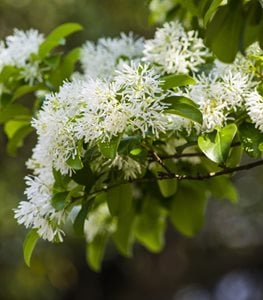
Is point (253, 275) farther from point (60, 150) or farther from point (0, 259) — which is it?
point (60, 150)

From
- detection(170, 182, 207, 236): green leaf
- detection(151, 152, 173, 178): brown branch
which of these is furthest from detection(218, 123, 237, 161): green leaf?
detection(170, 182, 207, 236): green leaf

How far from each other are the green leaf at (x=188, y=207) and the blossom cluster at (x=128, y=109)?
0.37 metres

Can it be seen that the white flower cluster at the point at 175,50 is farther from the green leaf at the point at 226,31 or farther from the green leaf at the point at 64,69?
the green leaf at the point at 64,69

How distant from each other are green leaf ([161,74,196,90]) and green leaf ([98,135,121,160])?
0.39 feet

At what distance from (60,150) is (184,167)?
336 mm

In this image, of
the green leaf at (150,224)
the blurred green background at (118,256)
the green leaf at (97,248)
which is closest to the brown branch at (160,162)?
the green leaf at (150,224)

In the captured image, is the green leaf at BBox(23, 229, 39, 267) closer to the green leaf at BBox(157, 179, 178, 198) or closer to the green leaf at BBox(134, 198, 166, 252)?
the green leaf at BBox(157, 179, 178, 198)

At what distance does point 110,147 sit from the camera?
997mm

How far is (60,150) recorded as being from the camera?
105cm

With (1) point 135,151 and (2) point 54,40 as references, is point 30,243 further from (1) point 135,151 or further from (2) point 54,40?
(2) point 54,40

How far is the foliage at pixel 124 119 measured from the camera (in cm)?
101

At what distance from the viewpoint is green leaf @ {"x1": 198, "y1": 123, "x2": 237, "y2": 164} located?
40.8 inches

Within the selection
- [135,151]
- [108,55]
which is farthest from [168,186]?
[108,55]

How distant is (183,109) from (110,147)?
127 millimetres
